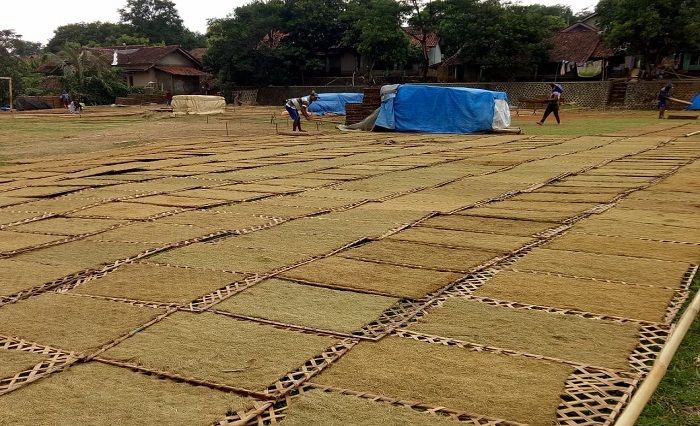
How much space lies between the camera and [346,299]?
9.71 ft

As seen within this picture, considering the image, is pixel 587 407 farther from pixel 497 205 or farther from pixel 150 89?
pixel 150 89

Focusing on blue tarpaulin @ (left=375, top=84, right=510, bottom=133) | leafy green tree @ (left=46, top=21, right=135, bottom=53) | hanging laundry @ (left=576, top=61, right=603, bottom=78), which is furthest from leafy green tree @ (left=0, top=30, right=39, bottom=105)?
hanging laundry @ (left=576, top=61, right=603, bottom=78)

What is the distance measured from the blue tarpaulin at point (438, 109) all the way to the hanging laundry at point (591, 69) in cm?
1511

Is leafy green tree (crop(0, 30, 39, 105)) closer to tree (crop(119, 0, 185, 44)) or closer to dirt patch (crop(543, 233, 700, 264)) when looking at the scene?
tree (crop(119, 0, 185, 44))

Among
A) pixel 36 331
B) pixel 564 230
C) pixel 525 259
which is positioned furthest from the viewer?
pixel 564 230

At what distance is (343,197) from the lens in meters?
5.94

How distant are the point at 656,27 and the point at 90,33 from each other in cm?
4496


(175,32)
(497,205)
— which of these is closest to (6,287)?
(497,205)

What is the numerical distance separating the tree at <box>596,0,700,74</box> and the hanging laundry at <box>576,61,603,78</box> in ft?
13.7

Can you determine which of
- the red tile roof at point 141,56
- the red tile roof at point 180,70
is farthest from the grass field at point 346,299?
the red tile roof at point 141,56

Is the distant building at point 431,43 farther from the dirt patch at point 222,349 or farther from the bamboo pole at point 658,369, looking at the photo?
the dirt patch at point 222,349

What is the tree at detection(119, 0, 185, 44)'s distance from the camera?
2057 inches

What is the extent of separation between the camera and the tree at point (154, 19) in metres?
52.2

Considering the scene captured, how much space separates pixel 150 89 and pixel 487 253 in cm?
3591
